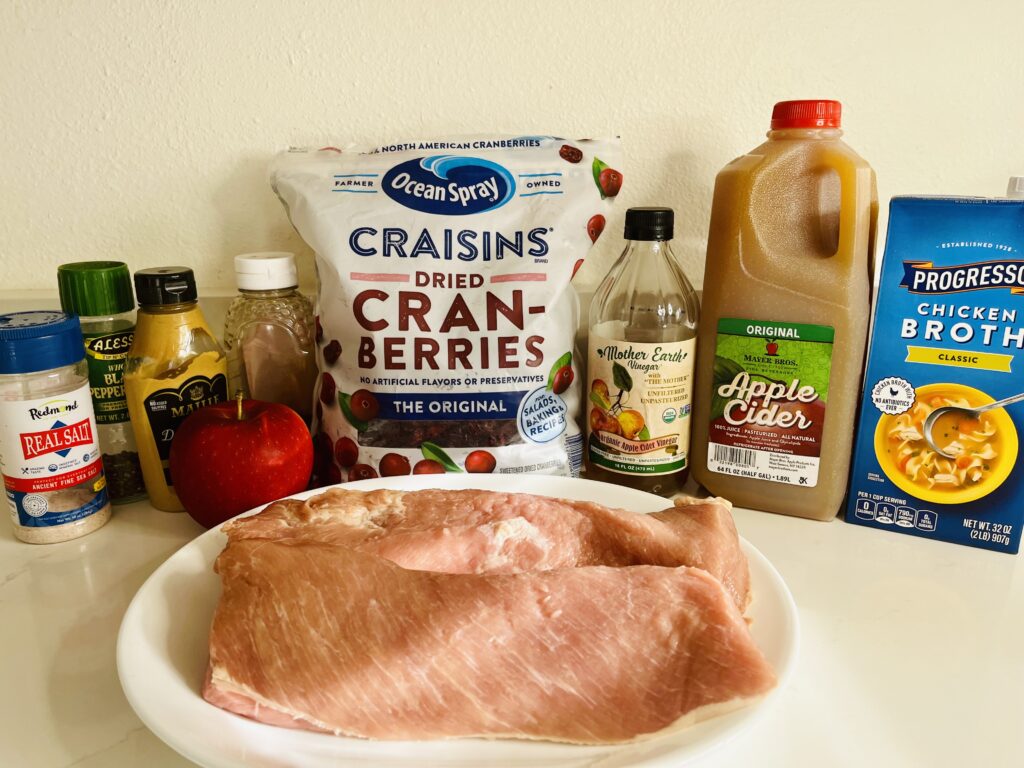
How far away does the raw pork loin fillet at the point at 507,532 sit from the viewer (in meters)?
0.66

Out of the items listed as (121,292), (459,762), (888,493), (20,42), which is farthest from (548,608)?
(20,42)

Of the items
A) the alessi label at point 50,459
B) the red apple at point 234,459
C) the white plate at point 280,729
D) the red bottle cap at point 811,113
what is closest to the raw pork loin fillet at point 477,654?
the white plate at point 280,729

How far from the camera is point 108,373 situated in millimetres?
896

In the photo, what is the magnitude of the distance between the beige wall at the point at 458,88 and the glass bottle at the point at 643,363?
0.13 m

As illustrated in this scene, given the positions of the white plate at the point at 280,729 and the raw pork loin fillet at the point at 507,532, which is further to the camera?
the raw pork loin fillet at the point at 507,532

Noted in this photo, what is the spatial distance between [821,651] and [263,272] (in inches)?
28.6

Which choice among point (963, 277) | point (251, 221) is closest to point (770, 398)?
point (963, 277)

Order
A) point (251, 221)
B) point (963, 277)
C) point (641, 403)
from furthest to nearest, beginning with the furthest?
point (251, 221), point (641, 403), point (963, 277)

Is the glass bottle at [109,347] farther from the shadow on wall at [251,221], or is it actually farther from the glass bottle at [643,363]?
the glass bottle at [643,363]

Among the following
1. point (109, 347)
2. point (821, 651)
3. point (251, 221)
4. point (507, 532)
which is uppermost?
point (251, 221)

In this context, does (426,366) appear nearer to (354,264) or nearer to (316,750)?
(354,264)

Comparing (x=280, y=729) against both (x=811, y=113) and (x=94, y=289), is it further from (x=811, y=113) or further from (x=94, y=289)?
(x=811, y=113)

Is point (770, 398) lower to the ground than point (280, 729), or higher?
higher

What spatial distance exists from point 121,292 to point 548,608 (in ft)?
2.08
